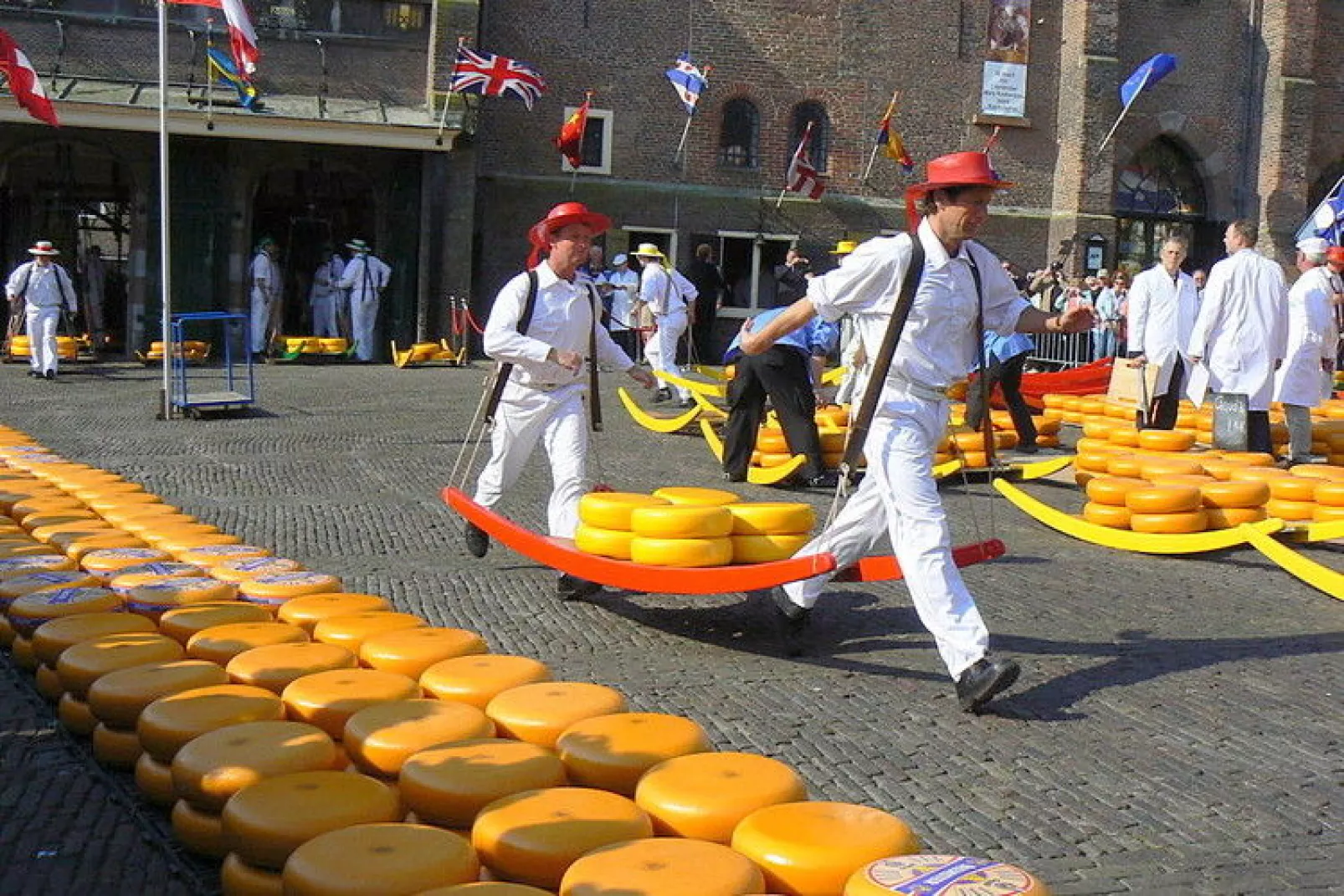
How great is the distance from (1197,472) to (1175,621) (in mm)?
3067

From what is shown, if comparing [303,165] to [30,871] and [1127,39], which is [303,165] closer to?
[1127,39]

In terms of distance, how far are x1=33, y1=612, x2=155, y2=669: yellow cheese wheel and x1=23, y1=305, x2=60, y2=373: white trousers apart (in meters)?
15.7

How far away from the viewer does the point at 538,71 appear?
27.6m

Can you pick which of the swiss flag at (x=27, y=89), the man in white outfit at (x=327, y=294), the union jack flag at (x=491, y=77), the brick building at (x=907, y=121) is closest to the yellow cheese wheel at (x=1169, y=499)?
the swiss flag at (x=27, y=89)

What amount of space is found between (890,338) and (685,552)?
1324 millimetres

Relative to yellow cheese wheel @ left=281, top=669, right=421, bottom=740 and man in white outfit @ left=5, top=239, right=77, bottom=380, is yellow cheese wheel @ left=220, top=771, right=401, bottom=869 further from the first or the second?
man in white outfit @ left=5, top=239, right=77, bottom=380

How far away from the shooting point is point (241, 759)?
4.20 m

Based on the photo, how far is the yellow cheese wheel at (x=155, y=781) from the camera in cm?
443

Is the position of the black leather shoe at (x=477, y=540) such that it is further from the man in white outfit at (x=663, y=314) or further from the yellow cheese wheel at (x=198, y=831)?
the man in white outfit at (x=663, y=314)

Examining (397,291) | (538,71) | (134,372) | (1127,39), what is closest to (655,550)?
(134,372)

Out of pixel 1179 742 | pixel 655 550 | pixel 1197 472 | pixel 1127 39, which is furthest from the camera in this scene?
pixel 1127 39

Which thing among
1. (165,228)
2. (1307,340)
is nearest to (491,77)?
(165,228)

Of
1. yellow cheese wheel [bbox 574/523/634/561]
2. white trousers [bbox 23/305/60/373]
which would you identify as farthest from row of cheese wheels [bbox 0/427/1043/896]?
white trousers [bbox 23/305/60/373]

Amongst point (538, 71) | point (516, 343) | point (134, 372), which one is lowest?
point (134, 372)
